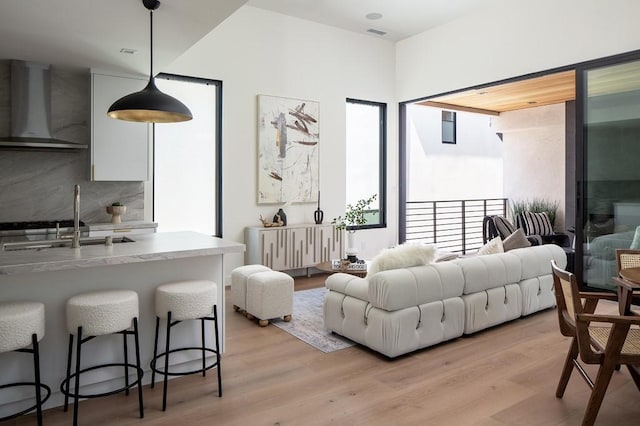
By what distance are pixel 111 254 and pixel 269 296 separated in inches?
70.6

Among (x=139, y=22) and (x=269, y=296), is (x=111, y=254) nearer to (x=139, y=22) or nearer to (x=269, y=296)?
(x=269, y=296)

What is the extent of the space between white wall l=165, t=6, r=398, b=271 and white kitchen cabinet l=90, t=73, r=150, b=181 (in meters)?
0.88

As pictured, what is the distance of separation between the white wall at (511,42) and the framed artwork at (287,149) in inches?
76.9

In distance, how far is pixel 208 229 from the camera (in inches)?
243

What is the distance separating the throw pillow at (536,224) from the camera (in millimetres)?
7775

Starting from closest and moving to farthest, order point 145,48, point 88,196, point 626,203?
1. point 145,48
2. point 626,203
3. point 88,196

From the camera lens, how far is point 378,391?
2.96 metres

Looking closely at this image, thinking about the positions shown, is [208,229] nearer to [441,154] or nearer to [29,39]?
[29,39]

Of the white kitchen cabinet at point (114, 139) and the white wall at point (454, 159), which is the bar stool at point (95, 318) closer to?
the white kitchen cabinet at point (114, 139)

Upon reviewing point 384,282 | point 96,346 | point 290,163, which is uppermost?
point 290,163

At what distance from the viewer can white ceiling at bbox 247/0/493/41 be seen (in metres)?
6.21

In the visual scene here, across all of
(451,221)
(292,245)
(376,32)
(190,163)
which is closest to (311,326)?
(292,245)

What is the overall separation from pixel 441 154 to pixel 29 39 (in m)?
8.71

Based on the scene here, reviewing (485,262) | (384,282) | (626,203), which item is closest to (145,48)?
(384,282)
